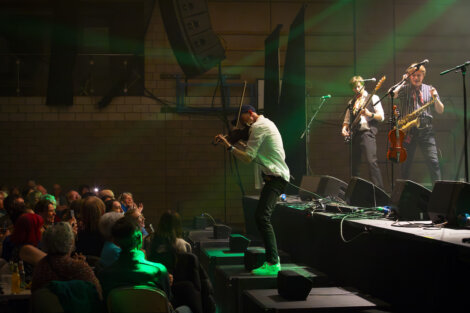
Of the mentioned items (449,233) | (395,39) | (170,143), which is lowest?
(449,233)

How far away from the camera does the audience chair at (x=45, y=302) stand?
2.66m

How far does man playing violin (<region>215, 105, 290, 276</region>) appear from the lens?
16.4 feet

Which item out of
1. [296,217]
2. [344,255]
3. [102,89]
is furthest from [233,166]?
[344,255]

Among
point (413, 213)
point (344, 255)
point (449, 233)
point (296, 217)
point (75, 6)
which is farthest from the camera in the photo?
point (75, 6)

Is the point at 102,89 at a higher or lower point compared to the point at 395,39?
lower

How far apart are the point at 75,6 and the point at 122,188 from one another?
3.19 metres

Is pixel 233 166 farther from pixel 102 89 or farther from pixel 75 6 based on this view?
pixel 75 6

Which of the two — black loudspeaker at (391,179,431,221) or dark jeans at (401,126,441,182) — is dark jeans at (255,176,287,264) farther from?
dark jeans at (401,126,441,182)

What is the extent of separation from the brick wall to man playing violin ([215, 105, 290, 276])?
18.2 ft

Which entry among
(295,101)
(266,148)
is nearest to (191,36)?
(295,101)

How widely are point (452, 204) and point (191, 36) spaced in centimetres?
701

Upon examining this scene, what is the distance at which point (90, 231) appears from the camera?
4559 mm

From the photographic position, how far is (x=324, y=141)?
10734 millimetres

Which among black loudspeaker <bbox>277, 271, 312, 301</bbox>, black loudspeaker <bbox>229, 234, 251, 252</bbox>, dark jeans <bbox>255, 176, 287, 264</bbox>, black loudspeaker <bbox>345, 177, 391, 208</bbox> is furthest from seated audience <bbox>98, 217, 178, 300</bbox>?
black loudspeaker <bbox>229, 234, 251, 252</bbox>
